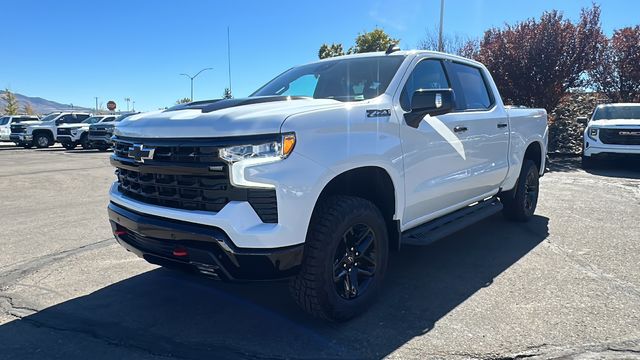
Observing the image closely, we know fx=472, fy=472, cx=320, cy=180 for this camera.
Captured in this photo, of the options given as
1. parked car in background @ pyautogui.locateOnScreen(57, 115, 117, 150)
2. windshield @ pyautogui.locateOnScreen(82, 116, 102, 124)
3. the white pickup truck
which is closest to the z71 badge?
the white pickup truck

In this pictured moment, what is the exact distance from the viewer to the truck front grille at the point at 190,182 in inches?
106

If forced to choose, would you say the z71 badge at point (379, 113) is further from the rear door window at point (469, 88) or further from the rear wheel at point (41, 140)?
the rear wheel at point (41, 140)

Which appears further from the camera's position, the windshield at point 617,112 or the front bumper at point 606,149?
the windshield at point 617,112

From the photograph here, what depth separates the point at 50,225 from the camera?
610 cm

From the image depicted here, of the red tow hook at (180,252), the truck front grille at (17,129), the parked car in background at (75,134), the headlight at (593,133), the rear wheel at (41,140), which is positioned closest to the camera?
the red tow hook at (180,252)

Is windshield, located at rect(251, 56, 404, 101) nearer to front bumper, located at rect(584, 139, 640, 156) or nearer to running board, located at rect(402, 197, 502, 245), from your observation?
running board, located at rect(402, 197, 502, 245)

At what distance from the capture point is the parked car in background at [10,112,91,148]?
23672mm

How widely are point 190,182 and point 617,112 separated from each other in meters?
13.8

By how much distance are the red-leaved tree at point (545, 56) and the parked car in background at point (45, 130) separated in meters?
20.2

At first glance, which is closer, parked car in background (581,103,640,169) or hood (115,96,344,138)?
hood (115,96,344,138)

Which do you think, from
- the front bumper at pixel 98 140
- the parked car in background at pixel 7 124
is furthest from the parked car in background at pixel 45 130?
the front bumper at pixel 98 140

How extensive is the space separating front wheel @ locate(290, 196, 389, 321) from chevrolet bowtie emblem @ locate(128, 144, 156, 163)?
44.9 inches

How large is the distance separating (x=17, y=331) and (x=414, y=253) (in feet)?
11.5

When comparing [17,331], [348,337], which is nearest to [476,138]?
[348,337]
